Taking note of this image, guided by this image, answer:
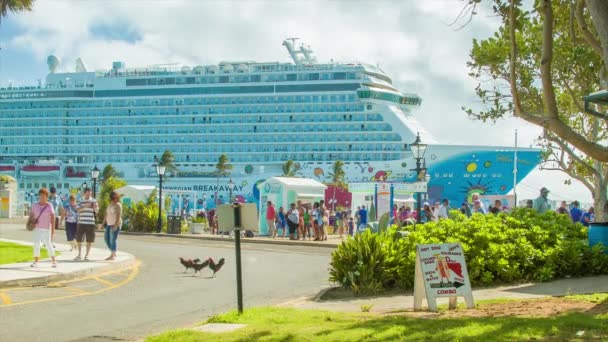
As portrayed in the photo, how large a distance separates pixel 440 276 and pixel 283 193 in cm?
2386

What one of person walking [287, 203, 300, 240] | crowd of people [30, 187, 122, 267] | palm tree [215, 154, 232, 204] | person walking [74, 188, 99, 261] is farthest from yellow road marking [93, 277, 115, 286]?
palm tree [215, 154, 232, 204]

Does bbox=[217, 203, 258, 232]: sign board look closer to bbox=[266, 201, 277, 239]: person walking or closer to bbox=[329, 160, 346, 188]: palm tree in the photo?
bbox=[266, 201, 277, 239]: person walking

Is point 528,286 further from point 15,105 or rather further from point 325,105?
point 15,105

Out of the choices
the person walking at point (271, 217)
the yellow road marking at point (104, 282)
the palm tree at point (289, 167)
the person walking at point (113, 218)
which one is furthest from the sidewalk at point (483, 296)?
the palm tree at point (289, 167)

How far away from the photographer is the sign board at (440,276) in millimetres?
8938

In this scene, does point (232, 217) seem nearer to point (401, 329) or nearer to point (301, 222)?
point (401, 329)

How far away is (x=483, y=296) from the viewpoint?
10.5 metres

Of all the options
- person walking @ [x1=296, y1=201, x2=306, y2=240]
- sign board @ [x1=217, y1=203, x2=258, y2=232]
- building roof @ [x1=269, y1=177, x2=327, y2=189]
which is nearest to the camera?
sign board @ [x1=217, y1=203, x2=258, y2=232]

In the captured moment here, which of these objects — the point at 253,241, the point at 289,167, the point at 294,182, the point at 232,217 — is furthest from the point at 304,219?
the point at 289,167

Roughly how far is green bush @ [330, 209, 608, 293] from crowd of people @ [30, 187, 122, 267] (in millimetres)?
6165

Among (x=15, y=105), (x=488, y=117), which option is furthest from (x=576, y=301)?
(x=15, y=105)

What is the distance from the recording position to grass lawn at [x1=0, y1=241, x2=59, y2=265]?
56.9ft

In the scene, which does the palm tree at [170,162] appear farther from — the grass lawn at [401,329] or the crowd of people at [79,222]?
the grass lawn at [401,329]

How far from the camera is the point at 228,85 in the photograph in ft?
264
